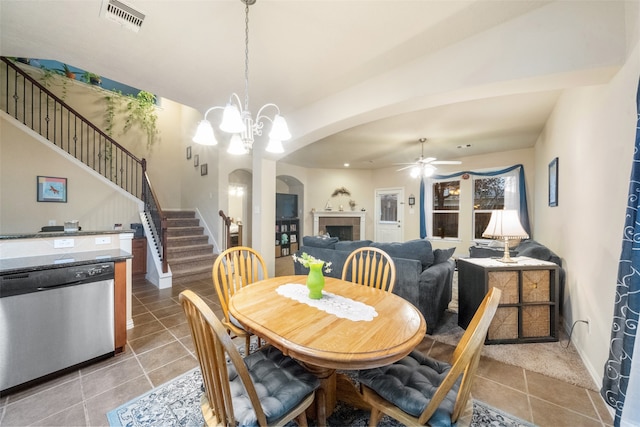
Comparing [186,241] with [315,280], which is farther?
[186,241]

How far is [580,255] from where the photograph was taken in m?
2.24

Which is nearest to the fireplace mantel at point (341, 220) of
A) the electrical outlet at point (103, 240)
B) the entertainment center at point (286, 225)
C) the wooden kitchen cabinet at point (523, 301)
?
the entertainment center at point (286, 225)

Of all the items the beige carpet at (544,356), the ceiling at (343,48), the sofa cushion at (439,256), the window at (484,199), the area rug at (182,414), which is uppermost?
the ceiling at (343,48)

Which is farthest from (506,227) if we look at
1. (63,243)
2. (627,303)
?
(63,243)

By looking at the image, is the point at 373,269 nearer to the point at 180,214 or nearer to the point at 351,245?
the point at 351,245

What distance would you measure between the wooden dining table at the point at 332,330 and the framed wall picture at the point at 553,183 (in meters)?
2.98

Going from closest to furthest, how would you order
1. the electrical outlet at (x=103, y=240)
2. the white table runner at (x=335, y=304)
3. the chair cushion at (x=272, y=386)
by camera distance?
the chair cushion at (x=272, y=386)
the white table runner at (x=335, y=304)
the electrical outlet at (x=103, y=240)

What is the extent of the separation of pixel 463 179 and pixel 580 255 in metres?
4.07

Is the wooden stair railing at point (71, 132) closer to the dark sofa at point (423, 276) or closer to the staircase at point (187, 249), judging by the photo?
the staircase at point (187, 249)

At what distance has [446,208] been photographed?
6301 mm

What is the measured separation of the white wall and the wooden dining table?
1.55m

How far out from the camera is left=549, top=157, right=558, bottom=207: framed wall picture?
3.06m

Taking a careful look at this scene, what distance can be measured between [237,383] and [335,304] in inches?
25.7

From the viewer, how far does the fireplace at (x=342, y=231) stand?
24.7ft
